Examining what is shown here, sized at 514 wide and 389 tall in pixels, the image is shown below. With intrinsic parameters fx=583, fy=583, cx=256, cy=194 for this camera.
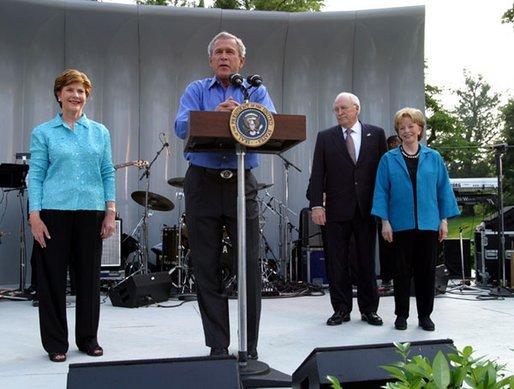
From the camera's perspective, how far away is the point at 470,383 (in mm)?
1034

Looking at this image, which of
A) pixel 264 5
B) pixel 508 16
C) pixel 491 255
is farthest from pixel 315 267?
pixel 508 16

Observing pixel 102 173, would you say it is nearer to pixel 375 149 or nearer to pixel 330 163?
pixel 330 163

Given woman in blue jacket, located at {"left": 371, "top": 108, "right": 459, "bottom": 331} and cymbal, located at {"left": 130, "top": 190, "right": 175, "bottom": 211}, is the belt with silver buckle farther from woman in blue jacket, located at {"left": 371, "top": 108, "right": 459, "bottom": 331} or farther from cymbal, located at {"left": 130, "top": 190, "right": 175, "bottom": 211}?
cymbal, located at {"left": 130, "top": 190, "right": 175, "bottom": 211}

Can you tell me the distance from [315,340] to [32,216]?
1831 mm

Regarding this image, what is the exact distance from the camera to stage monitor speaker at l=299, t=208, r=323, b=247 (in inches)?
295

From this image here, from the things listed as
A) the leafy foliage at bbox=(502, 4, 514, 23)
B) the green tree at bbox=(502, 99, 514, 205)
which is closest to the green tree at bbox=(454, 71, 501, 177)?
the green tree at bbox=(502, 99, 514, 205)

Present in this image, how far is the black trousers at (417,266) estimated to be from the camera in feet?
13.1

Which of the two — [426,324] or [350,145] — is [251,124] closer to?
[350,145]

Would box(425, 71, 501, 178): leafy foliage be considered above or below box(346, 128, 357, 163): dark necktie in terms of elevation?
above

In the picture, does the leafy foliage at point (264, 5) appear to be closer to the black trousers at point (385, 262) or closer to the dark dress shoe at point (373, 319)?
the black trousers at point (385, 262)

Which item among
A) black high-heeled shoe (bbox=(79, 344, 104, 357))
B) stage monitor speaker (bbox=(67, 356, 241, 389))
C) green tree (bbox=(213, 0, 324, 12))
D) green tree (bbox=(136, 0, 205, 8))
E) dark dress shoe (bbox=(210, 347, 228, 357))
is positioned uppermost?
green tree (bbox=(136, 0, 205, 8))

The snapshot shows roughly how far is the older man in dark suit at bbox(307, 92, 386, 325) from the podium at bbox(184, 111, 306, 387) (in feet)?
5.63

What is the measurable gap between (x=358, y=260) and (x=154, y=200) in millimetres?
3246

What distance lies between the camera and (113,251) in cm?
706
